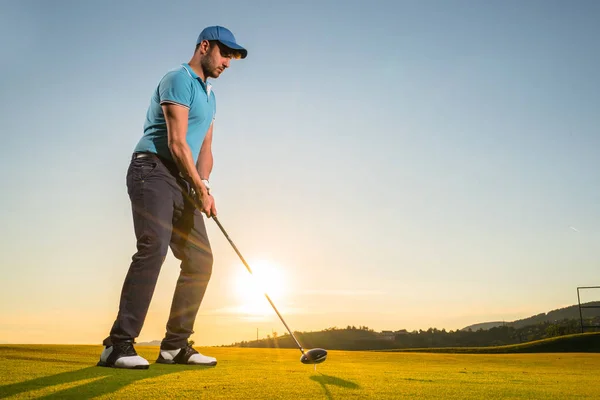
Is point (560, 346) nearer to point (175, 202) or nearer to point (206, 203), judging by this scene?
point (206, 203)

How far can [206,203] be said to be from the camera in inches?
214

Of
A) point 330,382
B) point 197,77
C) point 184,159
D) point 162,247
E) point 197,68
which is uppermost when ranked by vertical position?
point 197,68

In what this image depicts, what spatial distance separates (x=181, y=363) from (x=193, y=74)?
291cm

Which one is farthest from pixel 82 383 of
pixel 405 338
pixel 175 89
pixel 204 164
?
pixel 405 338

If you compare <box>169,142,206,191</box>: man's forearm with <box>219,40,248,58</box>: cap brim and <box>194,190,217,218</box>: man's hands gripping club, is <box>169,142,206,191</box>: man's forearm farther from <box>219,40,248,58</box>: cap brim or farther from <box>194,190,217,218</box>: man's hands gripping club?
<box>219,40,248,58</box>: cap brim

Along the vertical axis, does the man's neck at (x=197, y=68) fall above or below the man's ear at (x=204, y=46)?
below

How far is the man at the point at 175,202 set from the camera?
496 cm

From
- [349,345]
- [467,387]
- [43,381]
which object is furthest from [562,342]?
[349,345]

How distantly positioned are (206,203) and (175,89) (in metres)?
1.13

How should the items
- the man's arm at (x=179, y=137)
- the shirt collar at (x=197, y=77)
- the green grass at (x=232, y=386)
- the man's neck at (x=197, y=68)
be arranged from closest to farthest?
the green grass at (x=232, y=386) < the man's arm at (x=179, y=137) < the shirt collar at (x=197, y=77) < the man's neck at (x=197, y=68)

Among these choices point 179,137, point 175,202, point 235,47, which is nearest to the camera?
point 179,137

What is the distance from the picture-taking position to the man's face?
217 inches

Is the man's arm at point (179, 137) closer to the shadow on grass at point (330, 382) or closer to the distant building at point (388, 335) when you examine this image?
the shadow on grass at point (330, 382)

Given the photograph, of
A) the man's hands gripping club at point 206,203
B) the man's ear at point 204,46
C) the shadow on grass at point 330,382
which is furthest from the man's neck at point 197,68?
the shadow on grass at point 330,382
